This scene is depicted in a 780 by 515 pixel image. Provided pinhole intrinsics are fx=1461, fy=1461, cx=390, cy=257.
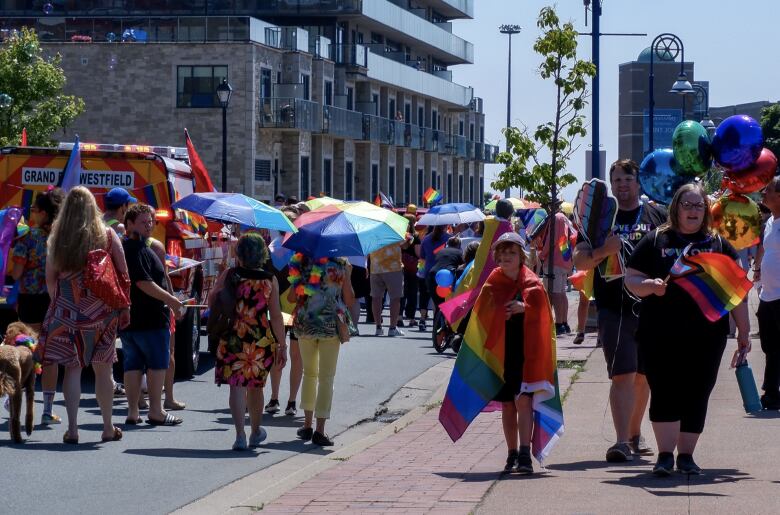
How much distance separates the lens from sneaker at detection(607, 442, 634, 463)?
351 inches

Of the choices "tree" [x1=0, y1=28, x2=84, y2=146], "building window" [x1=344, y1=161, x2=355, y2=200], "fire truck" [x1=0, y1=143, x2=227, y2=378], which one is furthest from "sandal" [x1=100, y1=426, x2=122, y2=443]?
"building window" [x1=344, y1=161, x2=355, y2=200]

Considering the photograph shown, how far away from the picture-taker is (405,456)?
9.72 metres

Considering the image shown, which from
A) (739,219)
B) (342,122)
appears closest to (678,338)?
(739,219)

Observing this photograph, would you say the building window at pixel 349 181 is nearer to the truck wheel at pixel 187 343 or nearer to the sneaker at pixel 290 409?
the truck wheel at pixel 187 343

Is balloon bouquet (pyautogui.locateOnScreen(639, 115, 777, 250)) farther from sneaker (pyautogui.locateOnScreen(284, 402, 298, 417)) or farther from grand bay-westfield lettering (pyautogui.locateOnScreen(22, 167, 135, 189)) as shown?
grand bay-westfield lettering (pyautogui.locateOnScreen(22, 167, 135, 189))

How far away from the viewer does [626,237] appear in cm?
921

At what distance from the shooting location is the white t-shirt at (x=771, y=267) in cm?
1143

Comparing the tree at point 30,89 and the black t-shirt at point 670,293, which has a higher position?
the tree at point 30,89

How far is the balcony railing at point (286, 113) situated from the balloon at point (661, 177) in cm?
4221

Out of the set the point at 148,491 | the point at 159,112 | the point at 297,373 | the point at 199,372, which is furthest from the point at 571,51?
the point at 159,112

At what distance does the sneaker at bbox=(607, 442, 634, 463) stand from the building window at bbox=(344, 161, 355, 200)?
53.5 m

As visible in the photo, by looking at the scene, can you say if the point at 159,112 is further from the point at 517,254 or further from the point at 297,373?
the point at 517,254

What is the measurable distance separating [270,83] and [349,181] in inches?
441

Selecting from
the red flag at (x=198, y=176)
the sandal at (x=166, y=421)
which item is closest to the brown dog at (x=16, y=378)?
the sandal at (x=166, y=421)
